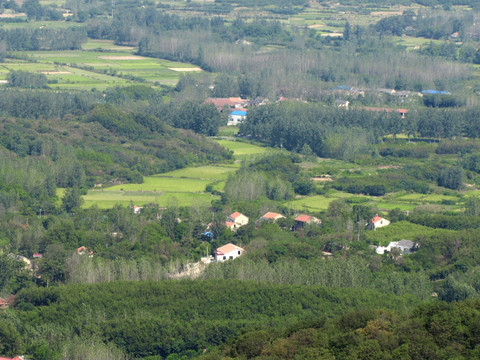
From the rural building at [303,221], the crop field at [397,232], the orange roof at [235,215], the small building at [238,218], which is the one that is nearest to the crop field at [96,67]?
the orange roof at [235,215]

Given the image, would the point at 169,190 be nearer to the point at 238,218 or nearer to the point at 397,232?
the point at 238,218

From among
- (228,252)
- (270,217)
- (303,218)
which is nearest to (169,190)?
(270,217)

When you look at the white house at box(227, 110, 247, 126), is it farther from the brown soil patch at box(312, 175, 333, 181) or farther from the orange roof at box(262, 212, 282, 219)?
the orange roof at box(262, 212, 282, 219)

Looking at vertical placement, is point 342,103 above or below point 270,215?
below

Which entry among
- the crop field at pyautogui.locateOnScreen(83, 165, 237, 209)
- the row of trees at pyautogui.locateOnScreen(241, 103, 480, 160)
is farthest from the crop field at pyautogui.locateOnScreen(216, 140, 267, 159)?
the crop field at pyautogui.locateOnScreen(83, 165, 237, 209)

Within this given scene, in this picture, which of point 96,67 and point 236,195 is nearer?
point 236,195

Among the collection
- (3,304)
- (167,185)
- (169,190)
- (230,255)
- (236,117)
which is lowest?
(236,117)
